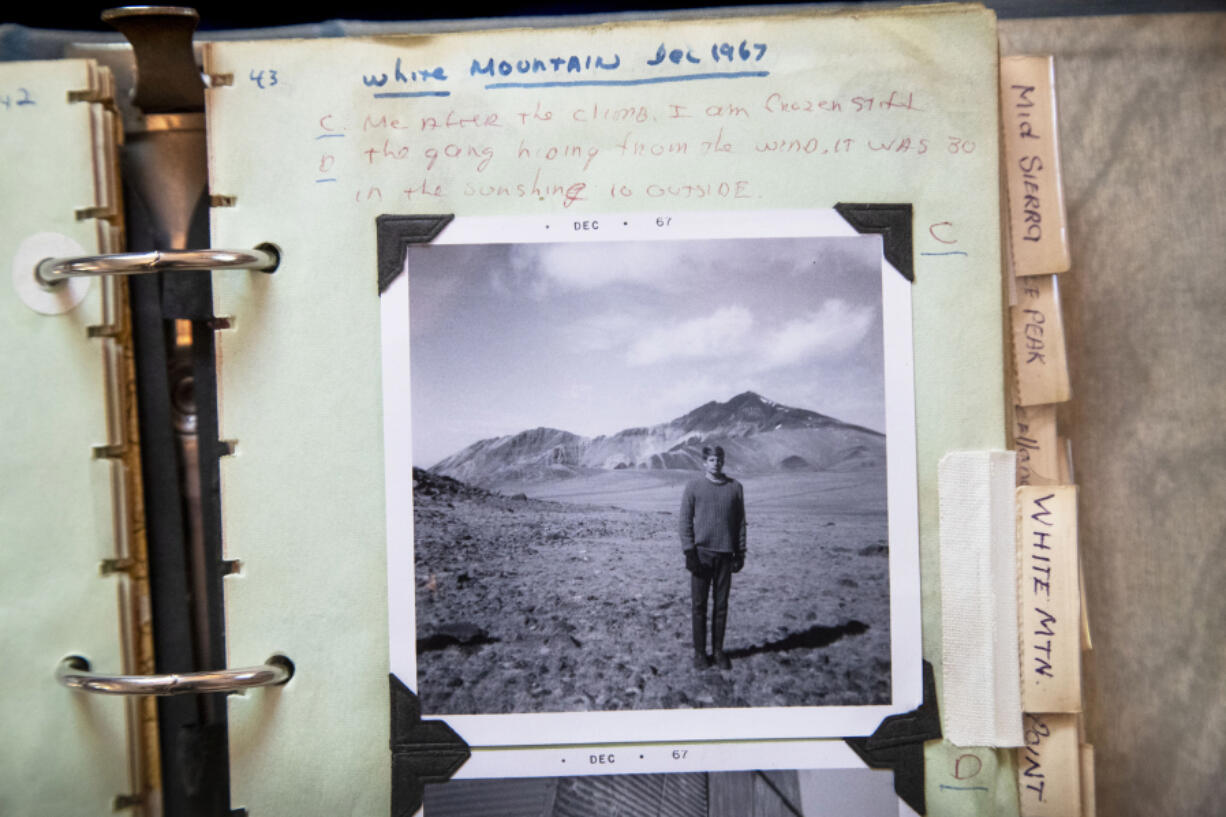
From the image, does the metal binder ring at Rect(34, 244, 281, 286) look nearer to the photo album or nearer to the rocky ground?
the photo album

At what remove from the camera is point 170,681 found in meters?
0.46

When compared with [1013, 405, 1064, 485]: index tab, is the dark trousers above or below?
below

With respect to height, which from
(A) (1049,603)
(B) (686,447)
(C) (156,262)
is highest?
(C) (156,262)

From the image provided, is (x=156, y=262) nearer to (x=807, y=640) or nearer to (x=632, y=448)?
(x=632, y=448)

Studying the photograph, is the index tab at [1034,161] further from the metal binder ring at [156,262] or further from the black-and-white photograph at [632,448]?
the metal binder ring at [156,262]

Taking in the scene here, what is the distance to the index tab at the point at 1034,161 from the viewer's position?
1.62 ft

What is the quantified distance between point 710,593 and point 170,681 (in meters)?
0.33

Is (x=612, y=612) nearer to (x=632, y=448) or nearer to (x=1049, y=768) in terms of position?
(x=632, y=448)

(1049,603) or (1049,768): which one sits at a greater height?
(1049,603)

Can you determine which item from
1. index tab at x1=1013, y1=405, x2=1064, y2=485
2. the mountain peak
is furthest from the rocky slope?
index tab at x1=1013, y1=405, x2=1064, y2=485

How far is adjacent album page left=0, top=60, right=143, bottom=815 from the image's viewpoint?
1.55ft

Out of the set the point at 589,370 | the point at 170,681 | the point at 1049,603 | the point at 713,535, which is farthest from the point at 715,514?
the point at 170,681

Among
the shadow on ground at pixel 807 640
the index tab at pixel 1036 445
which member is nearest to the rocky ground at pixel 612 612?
the shadow on ground at pixel 807 640

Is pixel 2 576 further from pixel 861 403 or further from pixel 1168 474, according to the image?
pixel 1168 474
